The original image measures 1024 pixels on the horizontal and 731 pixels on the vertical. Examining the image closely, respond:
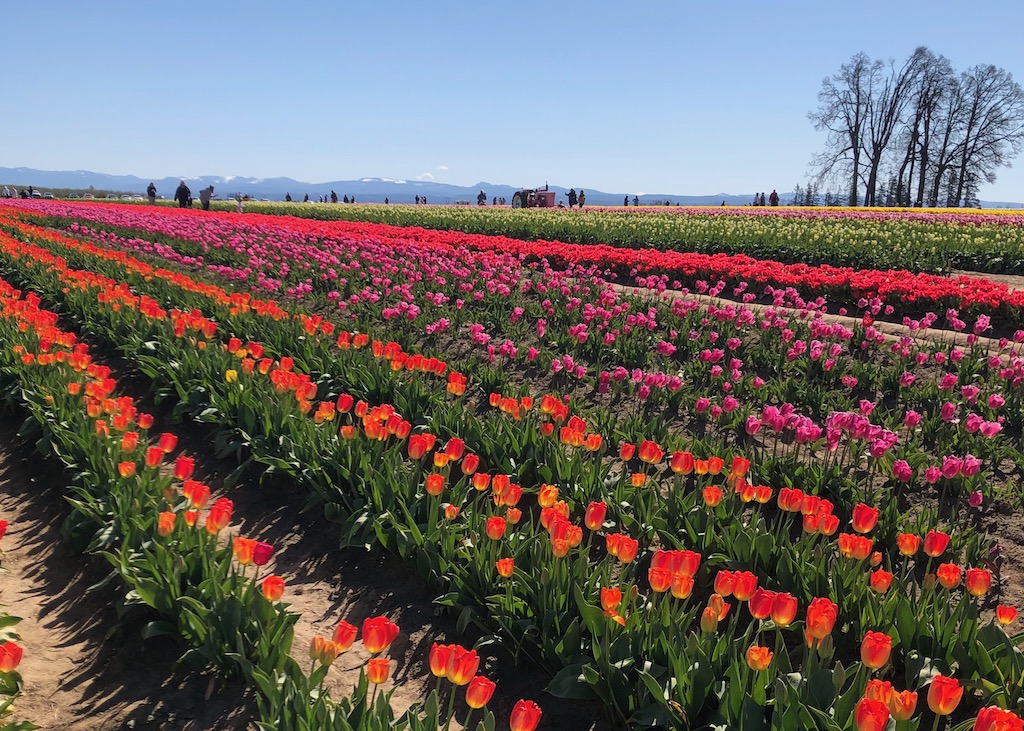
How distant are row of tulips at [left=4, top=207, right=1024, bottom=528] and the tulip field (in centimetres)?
3

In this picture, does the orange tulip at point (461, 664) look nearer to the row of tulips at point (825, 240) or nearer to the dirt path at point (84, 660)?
the dirt path at point (84, 660)

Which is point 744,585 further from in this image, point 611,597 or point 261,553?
point 261,553

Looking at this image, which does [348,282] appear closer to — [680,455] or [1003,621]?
[680,455]

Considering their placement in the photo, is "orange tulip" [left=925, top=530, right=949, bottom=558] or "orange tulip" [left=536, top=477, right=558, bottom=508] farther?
"orange tulip" [left=536, top=477, right=558, bottom=508]

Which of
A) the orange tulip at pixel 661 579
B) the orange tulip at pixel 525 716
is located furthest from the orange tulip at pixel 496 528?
the orange tulip at pixel 525 716

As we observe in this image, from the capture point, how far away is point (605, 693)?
2.58m

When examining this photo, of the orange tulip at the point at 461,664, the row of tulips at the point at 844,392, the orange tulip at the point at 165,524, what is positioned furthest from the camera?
the row of tulips at the point at 844,392

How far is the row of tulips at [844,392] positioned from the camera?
13.6 feet

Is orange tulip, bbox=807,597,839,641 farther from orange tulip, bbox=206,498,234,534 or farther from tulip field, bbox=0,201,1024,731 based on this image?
orange tulip, bbox=206,498,234,534

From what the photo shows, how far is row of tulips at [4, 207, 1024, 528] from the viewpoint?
4.14 metres

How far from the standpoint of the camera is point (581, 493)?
393 cm

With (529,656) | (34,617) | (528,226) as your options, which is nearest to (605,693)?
(529,656)

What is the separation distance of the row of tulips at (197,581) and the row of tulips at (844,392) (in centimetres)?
192

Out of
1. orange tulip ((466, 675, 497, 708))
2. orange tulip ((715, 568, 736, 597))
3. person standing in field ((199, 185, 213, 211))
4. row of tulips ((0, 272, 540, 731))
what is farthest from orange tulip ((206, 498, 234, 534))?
person standing in field ((199, 185, 213, 211))
